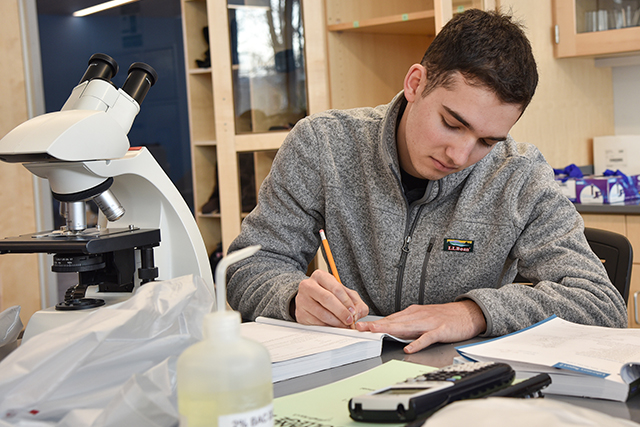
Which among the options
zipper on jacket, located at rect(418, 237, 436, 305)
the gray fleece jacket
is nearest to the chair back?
the gray fleece jacket

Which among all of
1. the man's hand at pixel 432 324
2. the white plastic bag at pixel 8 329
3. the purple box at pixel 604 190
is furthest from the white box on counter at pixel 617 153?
the white plastic bag at pixel 8 329

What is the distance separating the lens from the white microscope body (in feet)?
2.85

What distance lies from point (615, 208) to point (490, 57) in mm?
1499

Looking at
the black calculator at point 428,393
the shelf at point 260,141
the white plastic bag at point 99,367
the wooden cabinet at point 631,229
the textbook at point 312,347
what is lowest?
the wooden cabinet at point 631,229

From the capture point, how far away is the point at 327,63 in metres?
2.84

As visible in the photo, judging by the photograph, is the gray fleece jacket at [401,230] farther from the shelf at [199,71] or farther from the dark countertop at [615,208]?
the shelf at [199,71]

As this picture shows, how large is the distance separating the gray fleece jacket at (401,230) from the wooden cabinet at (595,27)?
162 centimetres

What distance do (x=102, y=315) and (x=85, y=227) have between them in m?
0.38

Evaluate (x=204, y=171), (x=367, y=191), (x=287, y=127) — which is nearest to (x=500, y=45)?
(x=367, y=191)

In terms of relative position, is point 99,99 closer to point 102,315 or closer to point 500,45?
point 102,315

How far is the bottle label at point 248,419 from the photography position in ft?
1.38

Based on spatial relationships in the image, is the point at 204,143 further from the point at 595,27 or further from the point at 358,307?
the point at 358,307

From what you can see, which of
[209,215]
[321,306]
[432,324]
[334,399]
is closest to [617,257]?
[432,324]

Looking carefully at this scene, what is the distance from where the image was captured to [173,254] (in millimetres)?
1098
